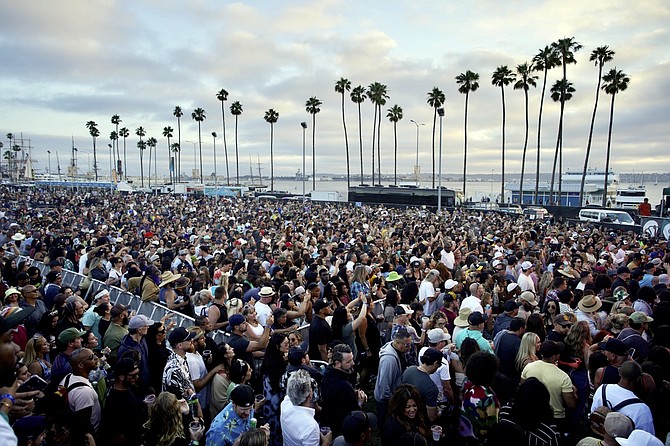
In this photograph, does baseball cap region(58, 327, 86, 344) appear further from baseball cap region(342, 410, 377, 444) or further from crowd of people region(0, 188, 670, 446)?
baseball cap region(342, 410, 377, 444)

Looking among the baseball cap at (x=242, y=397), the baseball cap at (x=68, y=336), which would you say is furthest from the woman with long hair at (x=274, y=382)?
the baseball cap at (x=68, y=336)

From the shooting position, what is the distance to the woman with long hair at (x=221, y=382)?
178 inches

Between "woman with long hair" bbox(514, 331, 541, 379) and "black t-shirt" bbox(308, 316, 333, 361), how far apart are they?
2375 millimetres

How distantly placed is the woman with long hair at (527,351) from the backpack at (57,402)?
15.5ft

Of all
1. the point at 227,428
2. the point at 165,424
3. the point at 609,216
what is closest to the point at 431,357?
the point at 227,428

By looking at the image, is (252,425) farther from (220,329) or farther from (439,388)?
(220,329)

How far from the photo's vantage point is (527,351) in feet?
16.0

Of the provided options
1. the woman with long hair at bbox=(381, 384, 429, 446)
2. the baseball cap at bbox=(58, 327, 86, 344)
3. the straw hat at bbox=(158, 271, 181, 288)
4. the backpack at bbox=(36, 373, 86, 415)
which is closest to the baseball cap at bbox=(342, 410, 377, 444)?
the woman with long hair at bbox=(381, 384, 429, 446)

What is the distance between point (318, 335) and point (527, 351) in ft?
8.50

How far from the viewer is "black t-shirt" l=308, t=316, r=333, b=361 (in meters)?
5.52

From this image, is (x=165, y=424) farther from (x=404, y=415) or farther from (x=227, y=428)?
(x=404, y=415)

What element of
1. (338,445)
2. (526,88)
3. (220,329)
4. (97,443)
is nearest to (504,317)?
(338,445)

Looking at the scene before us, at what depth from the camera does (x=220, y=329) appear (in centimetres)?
653

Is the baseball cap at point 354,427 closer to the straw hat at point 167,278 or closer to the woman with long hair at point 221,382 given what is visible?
the woman with long hair at point 221,382
